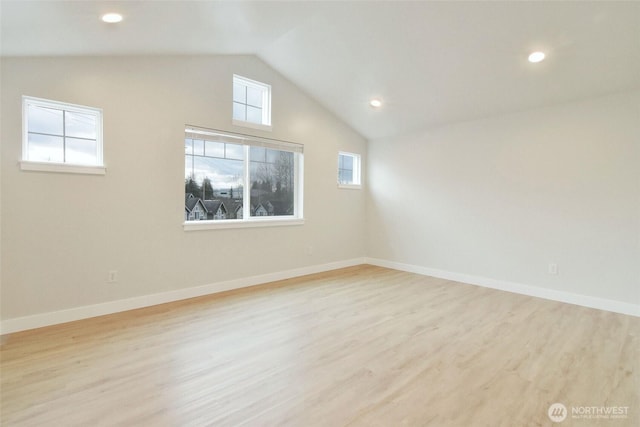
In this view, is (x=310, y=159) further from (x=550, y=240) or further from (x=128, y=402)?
(x=128, y=402)

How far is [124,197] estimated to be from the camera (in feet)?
11.0

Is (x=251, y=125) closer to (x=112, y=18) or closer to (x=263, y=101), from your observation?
(x=263, y=101)

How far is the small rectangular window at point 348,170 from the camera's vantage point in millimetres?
5731

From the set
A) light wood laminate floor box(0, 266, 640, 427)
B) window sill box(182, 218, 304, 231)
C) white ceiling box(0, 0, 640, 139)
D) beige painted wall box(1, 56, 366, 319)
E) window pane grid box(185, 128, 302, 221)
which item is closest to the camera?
light wood laminate floor box(0, 266, 640, 427)

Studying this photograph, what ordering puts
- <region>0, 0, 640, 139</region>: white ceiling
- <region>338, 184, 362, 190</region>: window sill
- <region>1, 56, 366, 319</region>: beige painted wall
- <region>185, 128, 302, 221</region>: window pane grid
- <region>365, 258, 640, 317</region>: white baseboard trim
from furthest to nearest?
1. <region>338, 184, 362, 190</region>: window sill
2. <region>185, 128, 302, 221</region>: window pane grid
3. <region>365, 258, 640, 317</region>: white baseboard trim
4. <region>1, 56, 366, 319</region>: beige painted wall
5. <region>0, 0, 640, 139</region>: white ceiling

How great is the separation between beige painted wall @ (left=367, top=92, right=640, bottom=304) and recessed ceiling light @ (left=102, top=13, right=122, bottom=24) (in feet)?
14.0

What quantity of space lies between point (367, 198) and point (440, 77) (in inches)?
105

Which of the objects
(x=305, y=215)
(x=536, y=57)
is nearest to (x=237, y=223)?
(x=305, y=215)

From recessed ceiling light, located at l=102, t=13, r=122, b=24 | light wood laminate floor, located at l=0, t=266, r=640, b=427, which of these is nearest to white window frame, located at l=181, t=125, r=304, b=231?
light wood laminate floor, located at l=0, t=266, r=640, b=427

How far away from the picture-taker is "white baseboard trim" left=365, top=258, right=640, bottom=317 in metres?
3.53

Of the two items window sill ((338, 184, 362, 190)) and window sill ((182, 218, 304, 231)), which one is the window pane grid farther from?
window sill ((338, 184, 362, 190))

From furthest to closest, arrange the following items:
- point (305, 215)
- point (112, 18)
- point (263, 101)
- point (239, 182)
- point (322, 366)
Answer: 1. point (305, 215)
2. point (263, 101)
3. point (239, 182)
4. point (112, 18)
5. point (322, 366)

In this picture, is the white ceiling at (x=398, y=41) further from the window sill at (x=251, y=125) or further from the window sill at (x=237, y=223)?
the window sill at (x=237, y=223)

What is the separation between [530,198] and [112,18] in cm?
492
